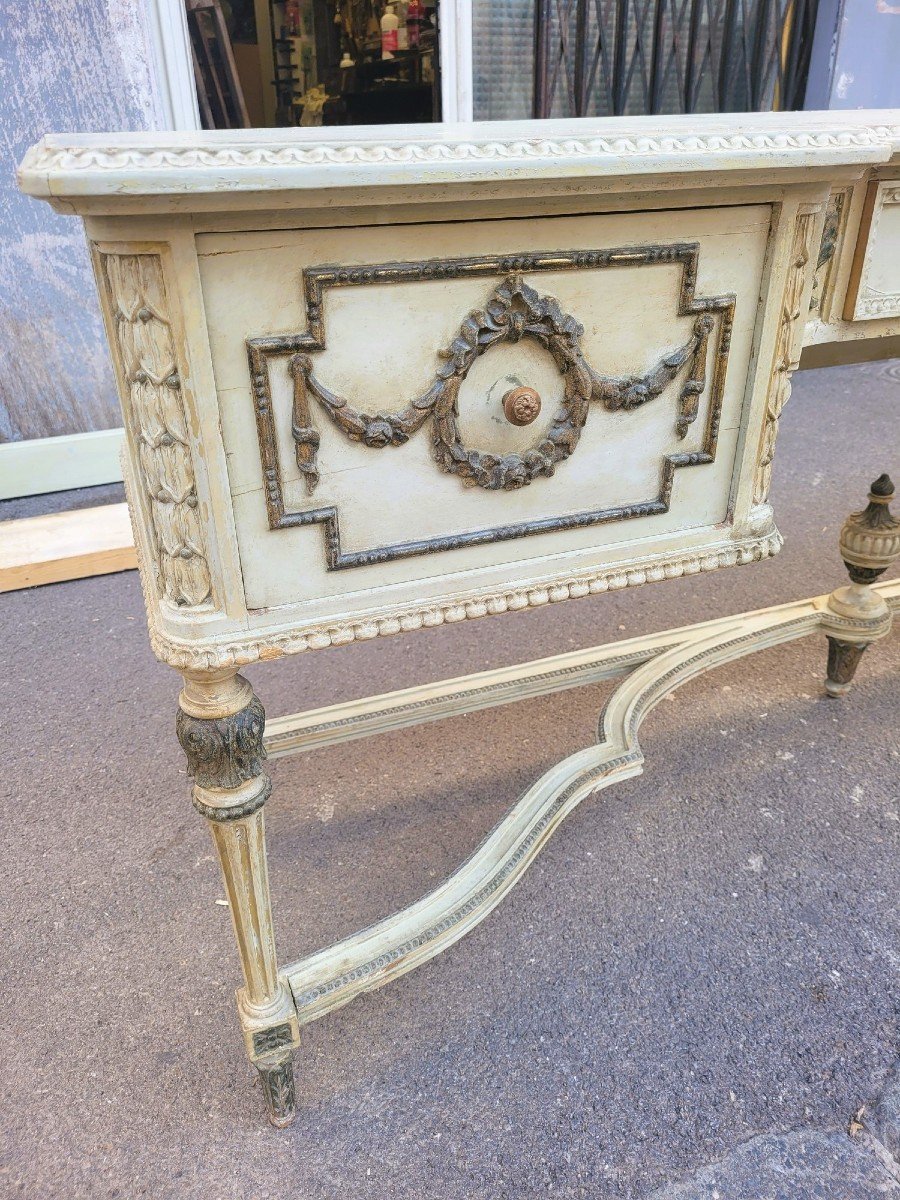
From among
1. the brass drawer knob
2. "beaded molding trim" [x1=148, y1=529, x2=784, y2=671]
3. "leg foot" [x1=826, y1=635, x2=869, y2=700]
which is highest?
the brass drawer knob

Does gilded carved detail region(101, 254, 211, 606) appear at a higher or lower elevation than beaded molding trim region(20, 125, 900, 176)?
lower

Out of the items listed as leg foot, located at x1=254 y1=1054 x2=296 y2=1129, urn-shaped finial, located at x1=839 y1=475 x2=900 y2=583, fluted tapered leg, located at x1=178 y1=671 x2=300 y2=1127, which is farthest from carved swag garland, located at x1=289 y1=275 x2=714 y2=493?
urn-shaped finial, located at x1=839 y1=475 x2=900 y2=583

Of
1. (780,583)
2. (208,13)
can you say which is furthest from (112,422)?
(780,583)

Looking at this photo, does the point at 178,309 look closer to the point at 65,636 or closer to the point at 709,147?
the point at 709,147

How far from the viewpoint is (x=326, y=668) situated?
1.97m

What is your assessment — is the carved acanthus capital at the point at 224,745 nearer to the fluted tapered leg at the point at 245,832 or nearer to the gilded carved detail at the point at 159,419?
the fluted tapered leg at the point at 245,832

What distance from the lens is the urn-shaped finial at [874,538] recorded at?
1.63 m

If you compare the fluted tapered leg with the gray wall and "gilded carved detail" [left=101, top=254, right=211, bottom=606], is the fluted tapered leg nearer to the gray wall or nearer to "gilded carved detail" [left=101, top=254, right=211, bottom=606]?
"gilded carved detail" [left=101, top=254, right=211, bottom=606]

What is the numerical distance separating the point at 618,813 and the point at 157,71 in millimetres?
2315

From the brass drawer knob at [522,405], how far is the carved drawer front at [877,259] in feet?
1.47

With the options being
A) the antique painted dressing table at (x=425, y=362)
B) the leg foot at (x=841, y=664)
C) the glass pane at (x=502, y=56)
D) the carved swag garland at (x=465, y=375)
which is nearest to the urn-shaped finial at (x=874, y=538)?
the leg foot at (x=841, y=664)

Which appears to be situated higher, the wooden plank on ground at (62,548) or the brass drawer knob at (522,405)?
the brass drawer knob at (522,405)

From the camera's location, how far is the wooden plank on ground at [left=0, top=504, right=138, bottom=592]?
2316 millimetres

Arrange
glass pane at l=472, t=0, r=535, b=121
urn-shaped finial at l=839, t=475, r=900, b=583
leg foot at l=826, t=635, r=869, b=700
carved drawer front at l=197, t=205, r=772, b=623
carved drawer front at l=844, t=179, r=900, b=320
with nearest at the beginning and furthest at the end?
carved drawer front at l=197, t=205, r=772, b=623, carved drawer front at l=844, t=179, r=900, b=320, urn-shaped finial at l=839, t=475, r=900, b=583, leg foot at l=826, t=635, r=869, b=700, glass pane at l=472, t=0, r=535, b=121
